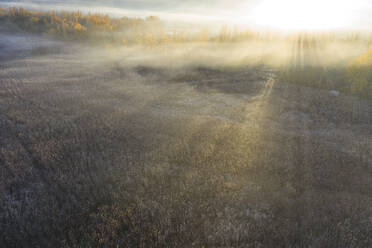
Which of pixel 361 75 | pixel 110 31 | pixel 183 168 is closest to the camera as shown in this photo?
pixel 183 168

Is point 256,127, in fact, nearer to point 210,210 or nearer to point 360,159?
point 360,159

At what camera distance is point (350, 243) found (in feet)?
12.3

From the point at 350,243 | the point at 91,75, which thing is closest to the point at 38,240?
the point at 350,243

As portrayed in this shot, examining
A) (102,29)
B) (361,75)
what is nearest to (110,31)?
(102,29)

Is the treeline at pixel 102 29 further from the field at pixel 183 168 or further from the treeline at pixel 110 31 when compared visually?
the field at pixel 183 168

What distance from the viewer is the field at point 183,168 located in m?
3.94

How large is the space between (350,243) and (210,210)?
2361mm

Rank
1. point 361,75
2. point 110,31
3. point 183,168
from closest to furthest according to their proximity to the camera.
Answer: point 183,168, point 361,75, point 110,31

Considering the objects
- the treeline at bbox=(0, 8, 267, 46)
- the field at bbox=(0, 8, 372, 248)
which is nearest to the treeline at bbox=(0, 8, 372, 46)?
the treeline at bbox=(0, 8, 267, 46)

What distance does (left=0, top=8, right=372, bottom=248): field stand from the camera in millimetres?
3936

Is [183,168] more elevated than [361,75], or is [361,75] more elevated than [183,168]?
[361,75]

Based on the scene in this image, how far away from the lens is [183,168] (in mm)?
5688

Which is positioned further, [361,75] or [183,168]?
[361,75]

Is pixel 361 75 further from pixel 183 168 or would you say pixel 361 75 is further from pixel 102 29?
pixel 102 29
